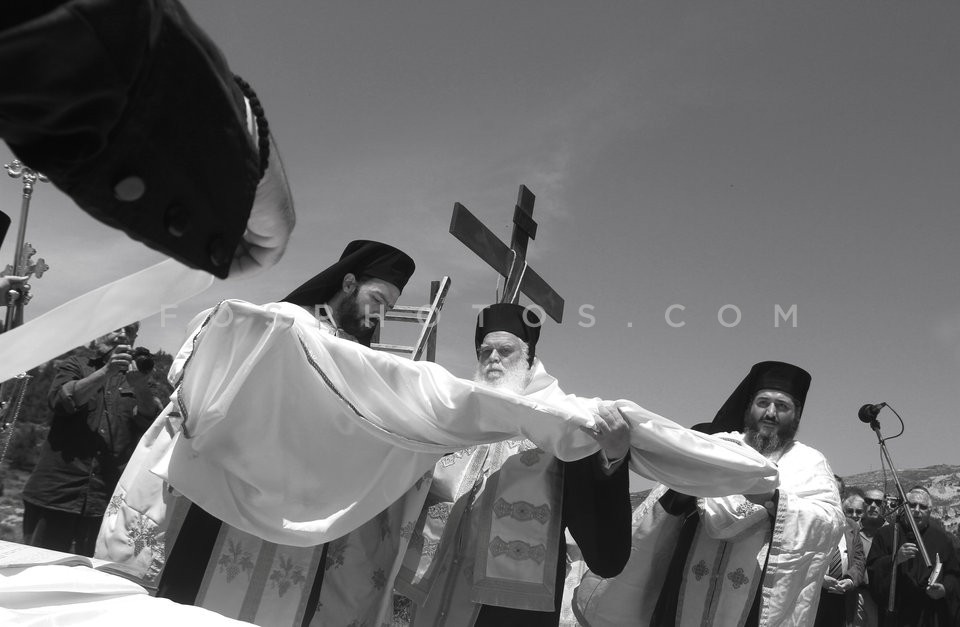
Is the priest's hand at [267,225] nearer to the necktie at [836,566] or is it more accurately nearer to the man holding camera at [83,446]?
the man holding camera at [83,446]

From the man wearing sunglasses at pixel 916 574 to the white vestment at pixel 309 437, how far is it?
22.0 ft

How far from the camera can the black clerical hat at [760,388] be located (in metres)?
5.77

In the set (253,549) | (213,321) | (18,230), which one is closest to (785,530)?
(253,549)

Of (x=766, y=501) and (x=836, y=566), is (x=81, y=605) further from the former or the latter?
(x=836, y=566)

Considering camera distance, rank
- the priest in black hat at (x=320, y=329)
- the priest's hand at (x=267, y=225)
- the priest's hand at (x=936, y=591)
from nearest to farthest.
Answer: the priest's hand at (x=267, y=225), the priest in black hat at (x=320, y=329), the priest's hand at (x=936, y=591)

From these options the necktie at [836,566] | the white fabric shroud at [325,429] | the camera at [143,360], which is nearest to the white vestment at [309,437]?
the white fabric shroud at [325,429]

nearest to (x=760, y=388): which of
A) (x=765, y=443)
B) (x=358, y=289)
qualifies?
(x=765, y=443)

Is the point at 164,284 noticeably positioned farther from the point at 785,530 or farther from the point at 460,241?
the point at 460,241

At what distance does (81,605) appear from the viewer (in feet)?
6.48

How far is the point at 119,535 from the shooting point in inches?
157

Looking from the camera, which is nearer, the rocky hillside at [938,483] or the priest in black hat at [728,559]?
the priest in black hat at [728,559]

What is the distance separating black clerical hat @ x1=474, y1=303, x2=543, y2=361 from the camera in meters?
5.40

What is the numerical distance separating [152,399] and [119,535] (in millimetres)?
2623

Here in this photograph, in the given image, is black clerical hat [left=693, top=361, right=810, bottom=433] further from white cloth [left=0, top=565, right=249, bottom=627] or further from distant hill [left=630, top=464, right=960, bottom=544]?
distant hill [left=630, top=464, right=960, bottom=544]
